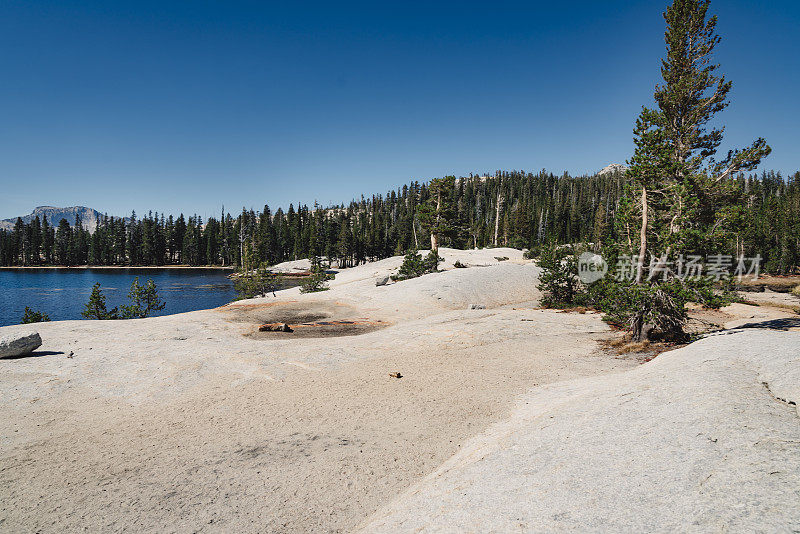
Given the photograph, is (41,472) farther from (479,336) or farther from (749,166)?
(749,166)

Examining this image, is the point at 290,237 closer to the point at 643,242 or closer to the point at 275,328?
the point at 275,328

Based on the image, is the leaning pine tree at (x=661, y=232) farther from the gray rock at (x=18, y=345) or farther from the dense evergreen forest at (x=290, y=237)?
the dense evergreen forest at (x=290, y=237)

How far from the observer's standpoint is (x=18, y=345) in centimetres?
1146

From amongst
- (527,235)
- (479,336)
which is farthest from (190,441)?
(527,235)

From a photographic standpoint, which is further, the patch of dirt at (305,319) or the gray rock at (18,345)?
the patch of dirt at (305,319)

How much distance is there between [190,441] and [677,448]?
339 inches

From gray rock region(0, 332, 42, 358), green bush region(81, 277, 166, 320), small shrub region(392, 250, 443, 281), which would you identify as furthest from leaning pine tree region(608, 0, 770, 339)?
green bush region(81, 277, 166, 320)

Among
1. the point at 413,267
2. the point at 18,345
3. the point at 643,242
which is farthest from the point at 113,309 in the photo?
the point at 643,242

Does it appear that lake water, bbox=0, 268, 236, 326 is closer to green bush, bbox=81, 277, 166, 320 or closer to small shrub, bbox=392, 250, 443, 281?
green bush, bbox=81, 277, 166, 320

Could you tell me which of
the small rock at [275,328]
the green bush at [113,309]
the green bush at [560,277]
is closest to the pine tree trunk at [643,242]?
the green bush at [560,277]

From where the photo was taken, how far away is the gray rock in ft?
37.0

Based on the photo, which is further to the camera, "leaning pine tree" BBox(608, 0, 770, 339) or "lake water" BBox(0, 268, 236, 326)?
"lake water" BBox(0, 268, 236, 326)

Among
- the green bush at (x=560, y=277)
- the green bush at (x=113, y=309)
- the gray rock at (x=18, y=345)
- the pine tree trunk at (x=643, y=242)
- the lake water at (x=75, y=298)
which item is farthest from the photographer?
the lake water at (x=75, y=298)

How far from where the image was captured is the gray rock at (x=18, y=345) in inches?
444
